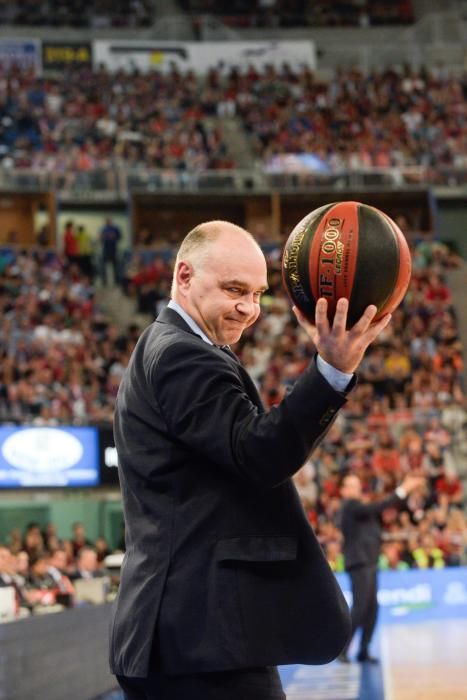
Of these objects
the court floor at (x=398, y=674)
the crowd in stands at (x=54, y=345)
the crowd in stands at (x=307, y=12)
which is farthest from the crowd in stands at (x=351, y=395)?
the crowd in stands at (x=307, y=12)

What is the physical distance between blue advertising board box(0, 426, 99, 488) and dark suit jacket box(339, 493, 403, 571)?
3704mm

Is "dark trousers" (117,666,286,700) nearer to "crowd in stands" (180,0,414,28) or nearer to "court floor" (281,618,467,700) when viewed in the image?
"court floor" (281,618,467,700)

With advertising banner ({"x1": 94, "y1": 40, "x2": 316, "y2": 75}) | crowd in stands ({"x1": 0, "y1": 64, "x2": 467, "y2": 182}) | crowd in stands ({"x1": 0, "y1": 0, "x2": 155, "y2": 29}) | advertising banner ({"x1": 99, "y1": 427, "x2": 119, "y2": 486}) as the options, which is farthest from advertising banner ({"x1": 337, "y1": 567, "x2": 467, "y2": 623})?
crowd in stands ({"x1": 0, "y1": 0, "x2": 155, "y2": 29})

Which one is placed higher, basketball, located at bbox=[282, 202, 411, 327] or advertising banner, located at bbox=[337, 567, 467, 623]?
basketball, located at bbox=[282, 202, 411, 327]

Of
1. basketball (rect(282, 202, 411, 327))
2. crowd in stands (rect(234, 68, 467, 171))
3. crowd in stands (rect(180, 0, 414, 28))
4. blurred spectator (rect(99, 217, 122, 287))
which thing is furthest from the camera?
crowd in stands (rect(180, 0, 414, 28))

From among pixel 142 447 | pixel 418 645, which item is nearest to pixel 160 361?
pixel 142 447

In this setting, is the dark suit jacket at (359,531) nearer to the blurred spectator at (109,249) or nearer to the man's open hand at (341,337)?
the man's open hand at (341,337)

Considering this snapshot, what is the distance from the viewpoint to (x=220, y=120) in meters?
33.6

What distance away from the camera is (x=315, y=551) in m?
2.71

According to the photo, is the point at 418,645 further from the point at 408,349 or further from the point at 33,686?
the point at 408,349

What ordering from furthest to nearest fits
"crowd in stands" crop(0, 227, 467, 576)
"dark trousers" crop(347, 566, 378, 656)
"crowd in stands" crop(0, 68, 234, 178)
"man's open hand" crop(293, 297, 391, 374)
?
"crowd in stands" crop(0, 68, 234, 178), "crowd in stands" crop(0, 227, 467, 576), "dark trousers" crop(347, 566, 378, 656), "man's open hand" crop(293, 297, 391, 374)

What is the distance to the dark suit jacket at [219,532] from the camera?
2537mm

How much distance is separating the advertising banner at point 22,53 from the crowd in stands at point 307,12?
607 centimetres

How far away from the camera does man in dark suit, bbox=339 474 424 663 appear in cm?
1141
